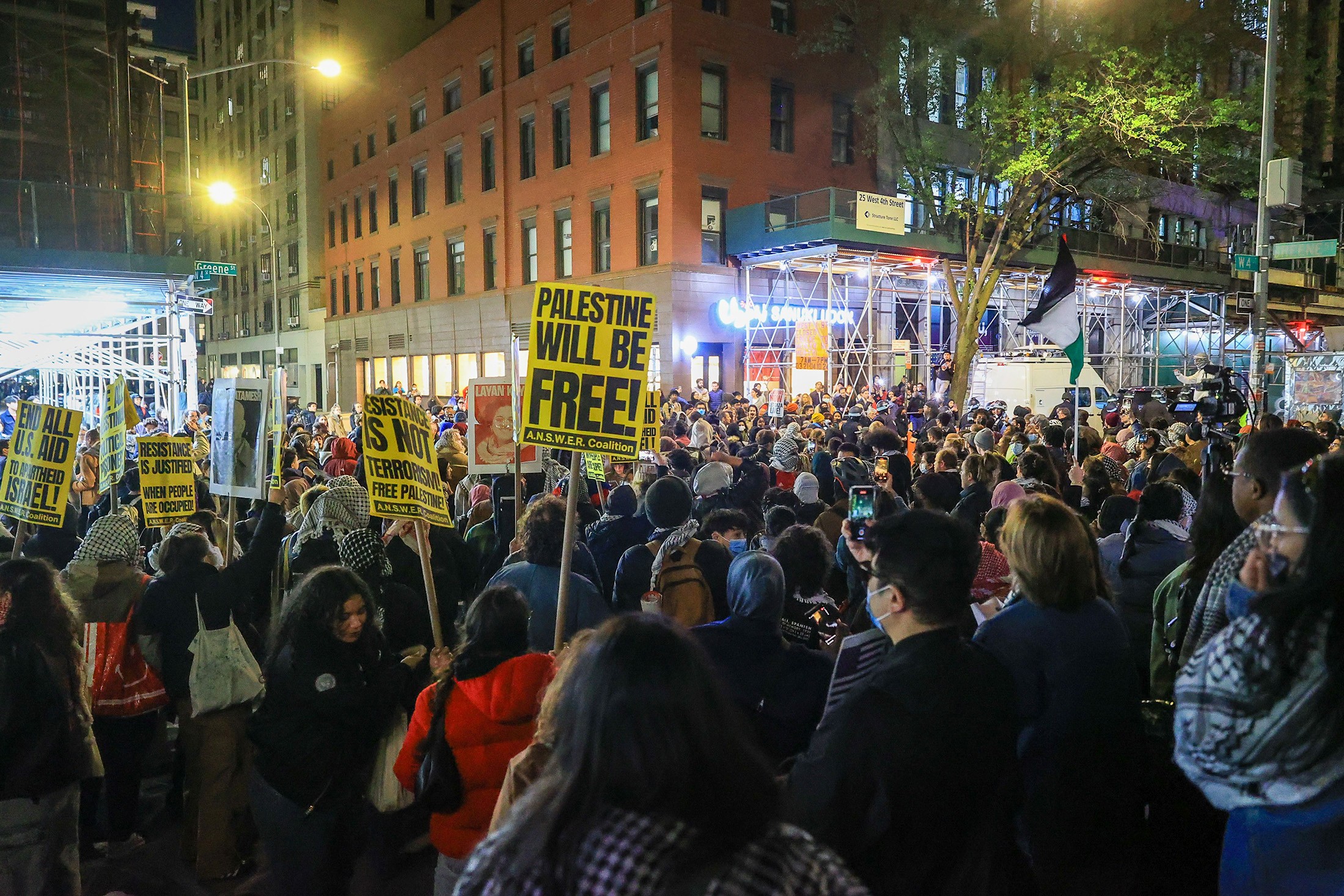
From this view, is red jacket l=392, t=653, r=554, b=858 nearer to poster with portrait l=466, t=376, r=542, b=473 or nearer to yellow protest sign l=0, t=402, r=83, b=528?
yellow protest sign l=0, t=402, r=83, b=528

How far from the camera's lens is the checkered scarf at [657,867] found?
5.00 feet

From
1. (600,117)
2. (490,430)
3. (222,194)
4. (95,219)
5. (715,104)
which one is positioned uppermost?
(600,117)

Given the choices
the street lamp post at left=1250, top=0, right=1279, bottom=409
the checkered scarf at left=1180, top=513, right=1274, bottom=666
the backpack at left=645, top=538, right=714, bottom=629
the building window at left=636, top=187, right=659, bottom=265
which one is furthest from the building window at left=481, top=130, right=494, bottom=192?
the checkered scarf at left=1180, top=513, right=1274, bottom=666

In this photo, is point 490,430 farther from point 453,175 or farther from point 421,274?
point 421,274

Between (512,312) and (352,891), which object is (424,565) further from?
(512,312)

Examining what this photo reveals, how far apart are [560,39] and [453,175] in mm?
8120


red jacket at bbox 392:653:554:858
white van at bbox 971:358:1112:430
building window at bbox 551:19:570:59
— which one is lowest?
red jacket at bbox 392:653:554:858

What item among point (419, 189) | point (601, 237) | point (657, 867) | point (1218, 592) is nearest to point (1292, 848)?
point (1218, 592)

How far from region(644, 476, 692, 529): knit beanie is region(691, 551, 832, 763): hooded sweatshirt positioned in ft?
7.97

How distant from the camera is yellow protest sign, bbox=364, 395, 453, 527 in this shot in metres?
5.42

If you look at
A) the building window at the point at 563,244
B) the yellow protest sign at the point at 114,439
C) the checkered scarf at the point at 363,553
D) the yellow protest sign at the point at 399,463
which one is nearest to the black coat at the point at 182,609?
the checkered scarf at the point at 363,553

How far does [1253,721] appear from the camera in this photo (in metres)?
2.11

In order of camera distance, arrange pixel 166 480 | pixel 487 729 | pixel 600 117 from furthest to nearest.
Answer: pixel 600 117
pixel 166 480
pixel 487 729

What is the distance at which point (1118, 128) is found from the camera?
21.5 m
